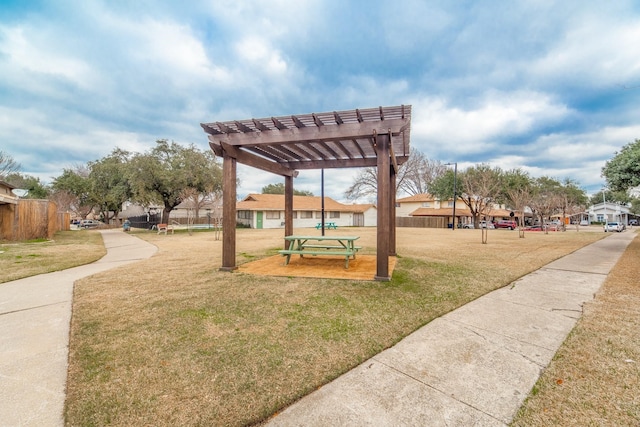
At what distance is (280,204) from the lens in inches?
1221

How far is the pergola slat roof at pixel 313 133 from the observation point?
16.8 ft

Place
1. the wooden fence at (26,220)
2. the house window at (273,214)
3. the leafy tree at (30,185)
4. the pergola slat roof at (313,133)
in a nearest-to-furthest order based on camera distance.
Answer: the pergola slat roof at (313,133), the wooden fence at (26,220), the house window at (273,214), the leafy tree at (30,185)

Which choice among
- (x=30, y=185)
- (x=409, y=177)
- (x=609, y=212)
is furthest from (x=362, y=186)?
(x=609, y=212)

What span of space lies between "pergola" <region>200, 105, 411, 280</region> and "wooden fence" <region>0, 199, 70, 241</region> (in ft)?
45.9

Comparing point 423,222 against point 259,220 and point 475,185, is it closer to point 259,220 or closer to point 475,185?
point 475,185

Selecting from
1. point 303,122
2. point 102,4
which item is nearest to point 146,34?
point 102,4

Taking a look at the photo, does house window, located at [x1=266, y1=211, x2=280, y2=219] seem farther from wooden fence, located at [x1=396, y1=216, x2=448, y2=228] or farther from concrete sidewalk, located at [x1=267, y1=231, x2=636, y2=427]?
concrete sidewalk, located at [x1=267, y1=231, x2=636, y2=427]

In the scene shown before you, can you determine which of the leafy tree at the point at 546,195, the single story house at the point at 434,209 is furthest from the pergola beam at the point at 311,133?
the leafy tree at the point at 546,195

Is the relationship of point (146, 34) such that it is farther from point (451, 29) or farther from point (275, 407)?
point (275, 407)

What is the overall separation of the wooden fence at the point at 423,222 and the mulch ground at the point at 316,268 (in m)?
32.1

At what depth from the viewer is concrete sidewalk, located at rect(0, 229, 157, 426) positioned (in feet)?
6.15

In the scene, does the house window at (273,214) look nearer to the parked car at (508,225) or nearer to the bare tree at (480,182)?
the bare tree at (480,182)

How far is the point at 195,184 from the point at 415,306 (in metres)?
21.4

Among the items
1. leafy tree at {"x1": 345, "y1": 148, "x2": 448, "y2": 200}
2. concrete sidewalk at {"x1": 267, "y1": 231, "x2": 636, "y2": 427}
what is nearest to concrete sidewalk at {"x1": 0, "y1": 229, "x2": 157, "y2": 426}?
→ concrete sidewalk at {"x1": 267, "y1": 231, "x2": 636, "y2": 427}
